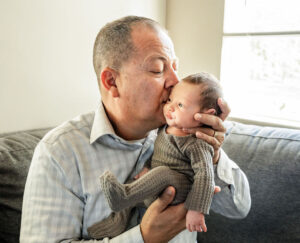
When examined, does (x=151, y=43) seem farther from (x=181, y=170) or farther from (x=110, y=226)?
(x=110, y=226)

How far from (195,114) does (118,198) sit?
0.39m

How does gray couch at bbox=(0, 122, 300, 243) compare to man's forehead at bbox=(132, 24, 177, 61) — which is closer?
man's forehead at bbox=(132, 24, 177, 61)

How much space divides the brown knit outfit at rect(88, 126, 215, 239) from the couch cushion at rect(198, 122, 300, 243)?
572 mm

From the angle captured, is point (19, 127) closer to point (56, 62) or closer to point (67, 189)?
point (56, 62)

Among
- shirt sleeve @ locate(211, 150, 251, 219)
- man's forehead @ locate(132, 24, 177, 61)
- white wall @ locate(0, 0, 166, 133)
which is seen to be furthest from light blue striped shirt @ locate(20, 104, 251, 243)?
white wall @ locate(0, 0, 166, 133)

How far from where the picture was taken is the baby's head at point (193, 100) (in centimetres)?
94

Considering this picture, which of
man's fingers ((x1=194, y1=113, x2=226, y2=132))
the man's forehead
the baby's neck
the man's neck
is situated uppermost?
the man's forehead

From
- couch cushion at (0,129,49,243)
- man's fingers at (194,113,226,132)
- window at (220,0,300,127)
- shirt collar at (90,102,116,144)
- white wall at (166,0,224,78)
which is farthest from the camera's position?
white wall at (166,0,224,78)

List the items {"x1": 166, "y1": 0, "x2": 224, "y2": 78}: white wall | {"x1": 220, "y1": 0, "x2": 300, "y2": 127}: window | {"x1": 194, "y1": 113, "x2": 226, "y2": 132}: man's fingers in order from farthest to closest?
1. {"x1": 166, "y1": 0, "x2": 224, "y2": 78}: white wall
2. {"x1": 220, "y1": 0, "x2": 300, "y2": 127}: window
3. {"x1": 194, "y1": 113, "x2": 226, "y2": 132}: man's fingers

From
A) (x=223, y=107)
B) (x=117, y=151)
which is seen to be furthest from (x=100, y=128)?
(x=223, y=107)

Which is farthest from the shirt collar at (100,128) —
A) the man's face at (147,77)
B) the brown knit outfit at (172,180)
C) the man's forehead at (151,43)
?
the man's forehead at (151,43)

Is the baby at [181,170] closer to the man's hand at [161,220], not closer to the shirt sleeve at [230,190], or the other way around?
the man's hand at [161,220]

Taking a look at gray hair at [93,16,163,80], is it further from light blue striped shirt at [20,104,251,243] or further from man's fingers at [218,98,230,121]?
man's fingers at [218,98,230,121]

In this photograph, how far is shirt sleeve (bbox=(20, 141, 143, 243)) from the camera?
94 centimetres
